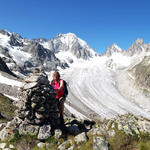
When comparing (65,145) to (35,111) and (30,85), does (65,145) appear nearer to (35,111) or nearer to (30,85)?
(35,111)

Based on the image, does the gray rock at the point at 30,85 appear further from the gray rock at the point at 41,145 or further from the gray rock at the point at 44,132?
the gray rock at the point at 41,145

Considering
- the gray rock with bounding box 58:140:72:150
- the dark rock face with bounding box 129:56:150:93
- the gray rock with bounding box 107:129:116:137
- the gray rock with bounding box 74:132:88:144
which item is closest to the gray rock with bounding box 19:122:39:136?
the gray rock with bounding box 58:140:72:150

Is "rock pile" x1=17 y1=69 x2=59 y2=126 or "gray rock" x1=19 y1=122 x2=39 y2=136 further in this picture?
"rock pile" x1=17 y1=69 x2=59 y2=126

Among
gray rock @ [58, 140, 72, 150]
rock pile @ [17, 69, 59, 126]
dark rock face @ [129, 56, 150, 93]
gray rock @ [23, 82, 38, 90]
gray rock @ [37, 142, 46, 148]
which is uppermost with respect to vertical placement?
dark rock face @ [129, 56, 150, 93]

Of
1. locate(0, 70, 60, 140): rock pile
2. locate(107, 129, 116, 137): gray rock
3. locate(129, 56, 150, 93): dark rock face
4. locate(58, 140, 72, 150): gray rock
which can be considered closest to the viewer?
locate(58, 140, 72, 150): gray rock

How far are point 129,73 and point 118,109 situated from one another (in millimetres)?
72389

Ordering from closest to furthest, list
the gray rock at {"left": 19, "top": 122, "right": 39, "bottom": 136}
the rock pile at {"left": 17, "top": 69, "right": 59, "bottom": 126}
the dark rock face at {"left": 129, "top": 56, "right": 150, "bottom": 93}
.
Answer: the gray rock at {"left": 19, "top": 122, "right": 39, "bottom": 136} → the rock pile at {"left": 17, "top": 69, "right": 59, "bottom": 126} → the dark rock face at {"left": 129, "top": 56, "right": 150, "bottom": 93}

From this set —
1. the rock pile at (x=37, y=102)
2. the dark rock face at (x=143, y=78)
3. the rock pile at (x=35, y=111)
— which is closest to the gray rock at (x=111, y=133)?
the rock pile at (x=35, y=111)

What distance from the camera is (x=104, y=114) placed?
60.8 m

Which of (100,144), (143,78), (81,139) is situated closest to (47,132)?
(81,139)

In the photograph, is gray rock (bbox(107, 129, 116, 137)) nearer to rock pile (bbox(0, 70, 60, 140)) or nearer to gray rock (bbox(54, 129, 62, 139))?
gray rock (bbox(54, 129, 62, 139))

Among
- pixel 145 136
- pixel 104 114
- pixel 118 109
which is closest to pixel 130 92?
pixel 118 109

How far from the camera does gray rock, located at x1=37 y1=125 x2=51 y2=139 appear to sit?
880 centimetres

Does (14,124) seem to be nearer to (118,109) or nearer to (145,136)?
(145,136)
